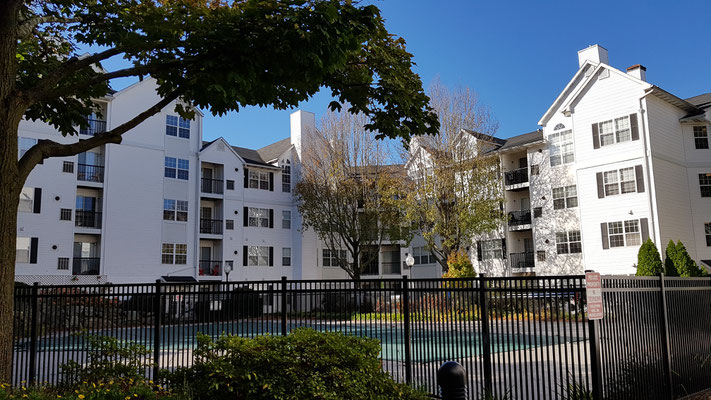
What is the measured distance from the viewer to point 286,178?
49656mm

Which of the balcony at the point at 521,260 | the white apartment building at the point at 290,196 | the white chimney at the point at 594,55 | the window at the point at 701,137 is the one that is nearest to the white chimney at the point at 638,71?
the white apartment building at the point at 290,196

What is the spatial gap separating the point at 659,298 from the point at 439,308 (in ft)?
11.2

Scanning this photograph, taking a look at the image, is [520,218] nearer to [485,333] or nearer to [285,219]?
[285,219]

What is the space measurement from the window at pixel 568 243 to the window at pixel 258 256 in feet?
76.0

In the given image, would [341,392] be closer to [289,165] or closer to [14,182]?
[14,182]

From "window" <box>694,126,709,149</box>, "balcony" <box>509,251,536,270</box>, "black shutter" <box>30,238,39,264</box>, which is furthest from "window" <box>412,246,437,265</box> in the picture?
"black shutter" <box>30,238,39,264</box>

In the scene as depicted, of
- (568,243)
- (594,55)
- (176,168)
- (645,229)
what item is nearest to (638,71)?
(594,55)

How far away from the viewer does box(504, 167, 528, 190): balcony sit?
41.6 m

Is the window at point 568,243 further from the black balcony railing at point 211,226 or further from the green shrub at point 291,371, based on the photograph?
the green shrub at point 291,371

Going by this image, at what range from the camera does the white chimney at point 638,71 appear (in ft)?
114

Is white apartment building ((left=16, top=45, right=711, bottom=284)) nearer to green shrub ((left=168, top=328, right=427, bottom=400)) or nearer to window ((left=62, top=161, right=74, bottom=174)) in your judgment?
window ((left=62, top=161, right=74, bottom=174))

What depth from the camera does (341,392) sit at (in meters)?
6.47

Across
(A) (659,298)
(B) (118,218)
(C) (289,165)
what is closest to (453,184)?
(C) (289,165)

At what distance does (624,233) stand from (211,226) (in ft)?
97.3
